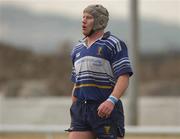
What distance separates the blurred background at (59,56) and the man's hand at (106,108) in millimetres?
8301

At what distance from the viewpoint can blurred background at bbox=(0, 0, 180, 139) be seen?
14.3 meters

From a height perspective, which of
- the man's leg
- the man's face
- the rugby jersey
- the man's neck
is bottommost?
the man's leg

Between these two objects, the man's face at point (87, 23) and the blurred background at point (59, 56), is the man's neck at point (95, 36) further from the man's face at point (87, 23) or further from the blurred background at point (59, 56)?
the blurred background at point (59, 56)

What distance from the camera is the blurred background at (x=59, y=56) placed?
46.8ft

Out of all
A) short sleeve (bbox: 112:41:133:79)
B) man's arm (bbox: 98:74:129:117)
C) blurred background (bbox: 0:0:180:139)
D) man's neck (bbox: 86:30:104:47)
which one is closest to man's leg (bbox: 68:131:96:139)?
man's arm (bbox: 98:74:129:117)

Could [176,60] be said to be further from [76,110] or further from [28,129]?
[76,110]

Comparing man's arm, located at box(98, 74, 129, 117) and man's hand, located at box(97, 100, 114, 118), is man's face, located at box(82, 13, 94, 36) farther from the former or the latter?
man's hand, located at box(97, 100, 114, 118)

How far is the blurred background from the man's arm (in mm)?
8267

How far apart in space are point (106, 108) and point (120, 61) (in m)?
0.38

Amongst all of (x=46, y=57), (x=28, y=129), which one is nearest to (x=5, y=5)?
(x=46, y=57)

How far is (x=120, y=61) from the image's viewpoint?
5605 millimetres

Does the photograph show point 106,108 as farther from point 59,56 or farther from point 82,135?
point 59,56

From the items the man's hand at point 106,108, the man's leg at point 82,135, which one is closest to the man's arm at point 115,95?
the man's hand at point 106,108

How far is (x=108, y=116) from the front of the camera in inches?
218
